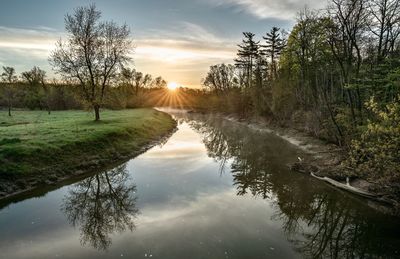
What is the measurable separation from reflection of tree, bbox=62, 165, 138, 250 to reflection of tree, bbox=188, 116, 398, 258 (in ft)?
22.1

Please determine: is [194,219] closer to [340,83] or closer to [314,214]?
[314,214]

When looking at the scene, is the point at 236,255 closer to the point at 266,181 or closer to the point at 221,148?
the point at 266,181

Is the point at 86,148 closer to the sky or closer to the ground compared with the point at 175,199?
closer to the sky

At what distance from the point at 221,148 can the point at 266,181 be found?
1314cm

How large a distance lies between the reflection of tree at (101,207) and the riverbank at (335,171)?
38.0 ft

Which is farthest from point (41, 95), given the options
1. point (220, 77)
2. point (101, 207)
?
point (101, 207)

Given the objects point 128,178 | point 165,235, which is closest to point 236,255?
point 165,235

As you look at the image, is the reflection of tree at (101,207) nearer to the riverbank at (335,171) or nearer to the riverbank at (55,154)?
the riverbank at (55,154)

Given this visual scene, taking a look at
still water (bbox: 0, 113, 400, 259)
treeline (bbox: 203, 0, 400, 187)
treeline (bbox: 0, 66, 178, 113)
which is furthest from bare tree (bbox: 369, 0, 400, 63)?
treeline (bbox: 0, 66, 178, 113)

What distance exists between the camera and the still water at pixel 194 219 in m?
10.9

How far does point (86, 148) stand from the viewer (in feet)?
76.7

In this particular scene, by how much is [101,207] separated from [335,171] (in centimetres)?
1446

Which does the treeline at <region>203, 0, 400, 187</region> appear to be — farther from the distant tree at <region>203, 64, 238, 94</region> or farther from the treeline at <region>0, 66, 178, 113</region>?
the treeline at <region>0, 66, 178, 113</region>

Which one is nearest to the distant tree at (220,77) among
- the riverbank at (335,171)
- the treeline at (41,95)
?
the treeline at (41,95)
